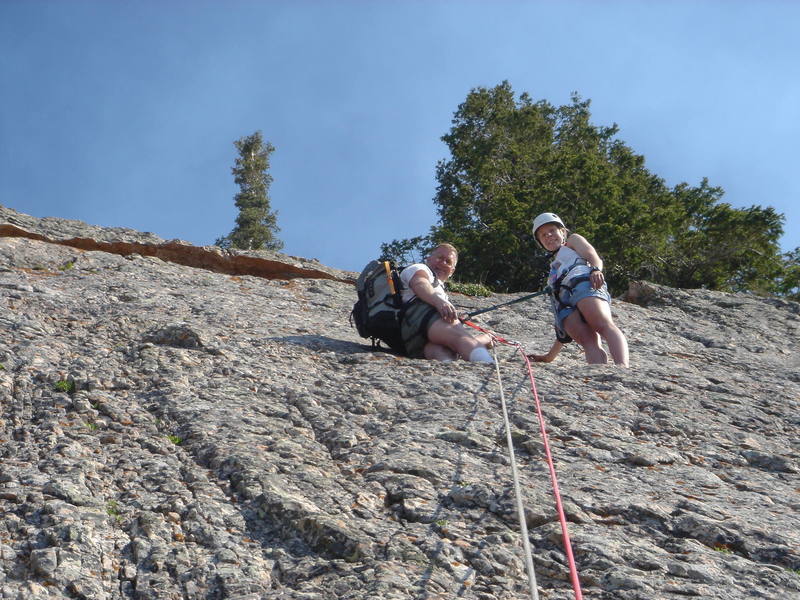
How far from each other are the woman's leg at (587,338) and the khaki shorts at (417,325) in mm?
1316

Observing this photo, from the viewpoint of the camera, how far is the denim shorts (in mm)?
6590

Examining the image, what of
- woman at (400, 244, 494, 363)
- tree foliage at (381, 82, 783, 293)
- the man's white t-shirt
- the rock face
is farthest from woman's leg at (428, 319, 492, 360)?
tree foliage at (381, 82, 783, 293)

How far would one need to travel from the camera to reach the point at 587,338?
679cm

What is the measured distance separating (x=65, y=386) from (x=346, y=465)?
2.13 meters

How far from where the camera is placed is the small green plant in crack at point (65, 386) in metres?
4.87

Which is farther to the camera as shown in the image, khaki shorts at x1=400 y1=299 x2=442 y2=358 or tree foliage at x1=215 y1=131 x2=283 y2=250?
tree foliage at x1=215 y1=131 x2=283 y2=250

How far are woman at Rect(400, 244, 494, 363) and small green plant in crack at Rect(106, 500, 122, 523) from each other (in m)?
3.55

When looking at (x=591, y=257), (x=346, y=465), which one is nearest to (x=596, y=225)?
(x=591, y=257)

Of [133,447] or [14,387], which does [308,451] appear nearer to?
[133,447]

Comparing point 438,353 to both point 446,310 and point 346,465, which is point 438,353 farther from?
point 346,465

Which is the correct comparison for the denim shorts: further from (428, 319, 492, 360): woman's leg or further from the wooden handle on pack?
the wooden handle on pack

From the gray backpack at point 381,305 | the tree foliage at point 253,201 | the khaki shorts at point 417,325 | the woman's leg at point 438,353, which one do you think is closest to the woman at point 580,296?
the woman's leg at point 438,353

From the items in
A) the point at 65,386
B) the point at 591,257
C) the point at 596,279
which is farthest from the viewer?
the point at 591,257

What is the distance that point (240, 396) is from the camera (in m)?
5.18
